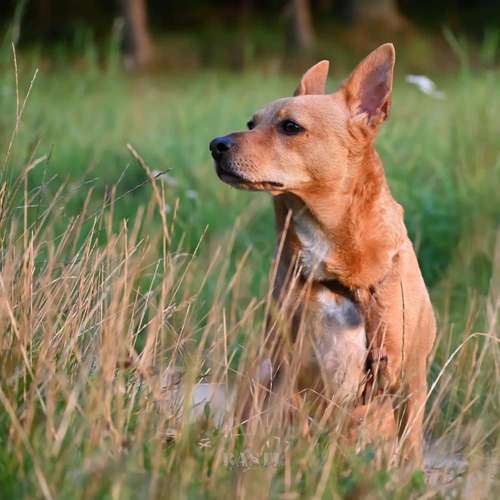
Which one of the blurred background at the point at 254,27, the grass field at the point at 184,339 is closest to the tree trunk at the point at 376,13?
the blurred background at the point at 254,27

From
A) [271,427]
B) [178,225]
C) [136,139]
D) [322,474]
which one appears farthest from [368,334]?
[136,139]

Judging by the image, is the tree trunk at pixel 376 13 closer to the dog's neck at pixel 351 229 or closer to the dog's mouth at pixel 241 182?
the dog's neck at pixel 351 229

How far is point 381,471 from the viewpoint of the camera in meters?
3.30

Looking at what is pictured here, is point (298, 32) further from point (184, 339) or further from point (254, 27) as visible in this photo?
point (184, 339)

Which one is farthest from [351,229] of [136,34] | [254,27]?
[254,27]

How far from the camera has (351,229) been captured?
4547 millimetres

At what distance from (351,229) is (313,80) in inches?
34.2

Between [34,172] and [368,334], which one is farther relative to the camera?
[34,172]

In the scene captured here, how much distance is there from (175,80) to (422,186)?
11116 millimetres

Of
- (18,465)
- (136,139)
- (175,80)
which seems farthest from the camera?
(175,80)

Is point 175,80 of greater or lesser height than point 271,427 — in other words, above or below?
below

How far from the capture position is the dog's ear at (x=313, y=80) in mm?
5043

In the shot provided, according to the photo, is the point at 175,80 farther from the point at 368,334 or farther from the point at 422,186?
the point at 368,334

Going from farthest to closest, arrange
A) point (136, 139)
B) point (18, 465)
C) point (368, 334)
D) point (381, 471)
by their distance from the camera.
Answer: point (136, 139)
point (368, 334)
point (381, 471)
point (18, 465)
